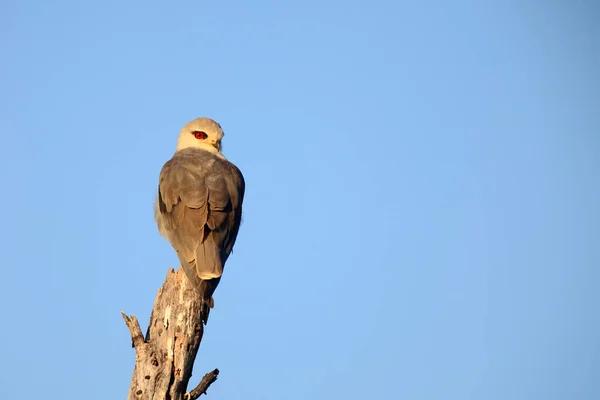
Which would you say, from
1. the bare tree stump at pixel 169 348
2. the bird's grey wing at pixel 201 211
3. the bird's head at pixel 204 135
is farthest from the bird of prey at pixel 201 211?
the bird's head at pixel 204 135

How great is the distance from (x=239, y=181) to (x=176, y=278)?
238cm

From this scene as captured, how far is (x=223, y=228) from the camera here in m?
9.95

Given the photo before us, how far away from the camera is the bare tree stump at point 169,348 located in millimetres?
7875

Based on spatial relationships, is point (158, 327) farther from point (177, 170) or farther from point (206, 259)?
point (177, 170)

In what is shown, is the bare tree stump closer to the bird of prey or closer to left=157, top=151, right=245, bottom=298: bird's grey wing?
the bird of prey

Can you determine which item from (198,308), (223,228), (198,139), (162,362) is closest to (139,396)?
(162,362)

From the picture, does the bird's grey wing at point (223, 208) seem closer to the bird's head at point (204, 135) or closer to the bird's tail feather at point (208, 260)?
the bird's tail feather at point (208, 260)

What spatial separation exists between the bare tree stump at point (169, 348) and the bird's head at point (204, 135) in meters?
4.27

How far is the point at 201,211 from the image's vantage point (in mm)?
9945

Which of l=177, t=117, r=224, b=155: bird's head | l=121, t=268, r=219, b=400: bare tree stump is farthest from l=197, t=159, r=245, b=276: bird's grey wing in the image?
l=177, t=117, r=224, b=155: bird's head

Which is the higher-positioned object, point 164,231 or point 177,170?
point 177,170

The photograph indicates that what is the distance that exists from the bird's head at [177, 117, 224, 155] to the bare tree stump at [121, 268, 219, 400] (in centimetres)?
427

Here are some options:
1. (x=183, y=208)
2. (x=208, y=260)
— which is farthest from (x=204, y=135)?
(x=208, y=260)

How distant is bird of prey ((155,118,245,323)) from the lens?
9.26m
